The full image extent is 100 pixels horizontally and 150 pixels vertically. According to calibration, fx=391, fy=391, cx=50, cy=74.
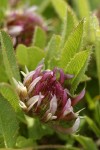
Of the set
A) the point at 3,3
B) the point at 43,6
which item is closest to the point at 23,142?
the point at 3,3

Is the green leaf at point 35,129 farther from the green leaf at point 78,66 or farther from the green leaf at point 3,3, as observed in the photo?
the green leaf at point 3,3

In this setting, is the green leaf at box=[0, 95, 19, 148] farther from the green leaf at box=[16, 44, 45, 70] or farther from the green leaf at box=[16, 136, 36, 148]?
the green leaf at box=[16, 44, 45, 70]

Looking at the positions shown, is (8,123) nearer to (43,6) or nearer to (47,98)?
(47,98)

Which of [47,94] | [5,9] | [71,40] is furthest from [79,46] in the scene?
[5,9]

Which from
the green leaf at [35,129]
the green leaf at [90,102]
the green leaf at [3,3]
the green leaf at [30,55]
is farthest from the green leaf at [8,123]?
→ the green leaf at [3,3]

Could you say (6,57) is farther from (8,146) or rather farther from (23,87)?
(8,146)

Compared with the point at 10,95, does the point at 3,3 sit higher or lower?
higher

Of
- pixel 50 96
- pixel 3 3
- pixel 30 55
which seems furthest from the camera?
pixel 3 3

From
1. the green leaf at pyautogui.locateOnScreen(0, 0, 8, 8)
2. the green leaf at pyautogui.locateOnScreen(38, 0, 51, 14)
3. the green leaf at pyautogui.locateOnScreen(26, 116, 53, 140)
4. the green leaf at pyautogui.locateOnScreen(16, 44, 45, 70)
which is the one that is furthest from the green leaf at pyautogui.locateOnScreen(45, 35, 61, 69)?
the green leaf at pyautogui.locateOnScreen(38, 0, 51, 14)
